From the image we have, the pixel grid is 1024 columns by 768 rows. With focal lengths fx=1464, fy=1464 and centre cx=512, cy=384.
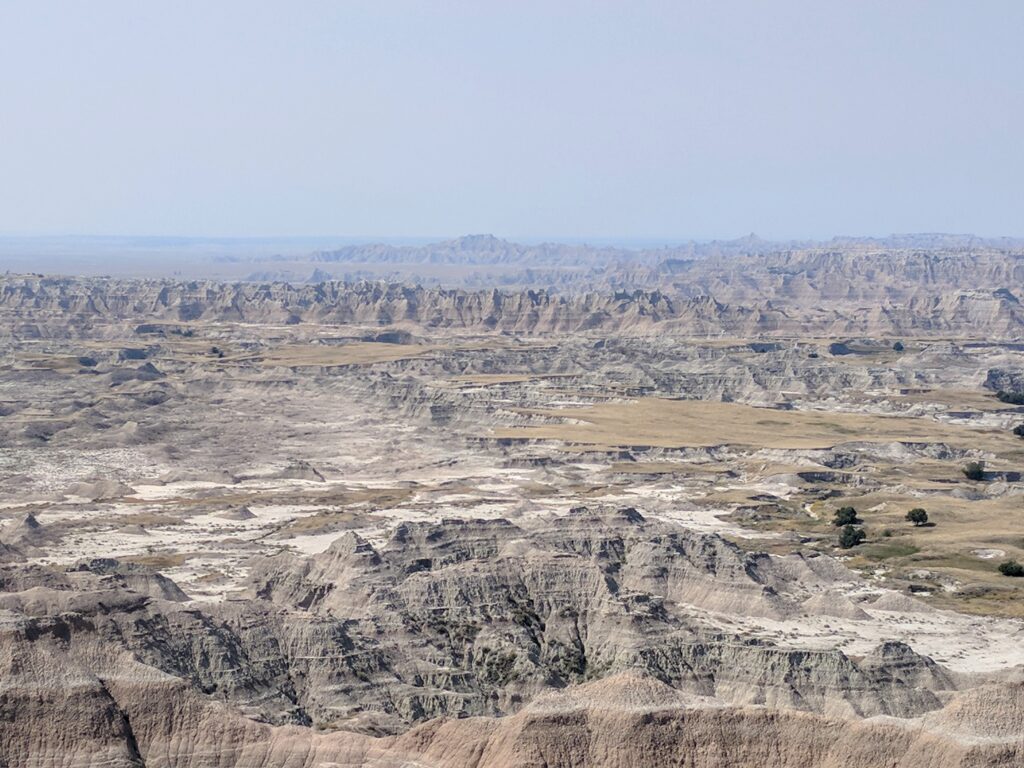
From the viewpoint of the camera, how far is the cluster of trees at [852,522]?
10231 cm

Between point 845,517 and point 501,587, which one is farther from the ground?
point 501,587

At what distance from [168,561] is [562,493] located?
141 feet

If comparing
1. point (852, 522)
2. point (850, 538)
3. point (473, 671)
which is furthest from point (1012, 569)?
point (473, 671)

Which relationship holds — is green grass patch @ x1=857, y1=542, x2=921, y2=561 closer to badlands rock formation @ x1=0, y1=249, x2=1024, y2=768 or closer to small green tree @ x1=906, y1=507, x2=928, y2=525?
badlands rock formation @ x1=0, y1=249, x2=1024, y2=768

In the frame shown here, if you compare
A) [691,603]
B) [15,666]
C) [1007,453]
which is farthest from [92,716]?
[1007,453]

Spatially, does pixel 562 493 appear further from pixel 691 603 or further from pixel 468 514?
pixel 691 603

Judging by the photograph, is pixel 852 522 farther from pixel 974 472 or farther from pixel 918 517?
pixel 974 472

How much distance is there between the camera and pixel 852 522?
11081 cm

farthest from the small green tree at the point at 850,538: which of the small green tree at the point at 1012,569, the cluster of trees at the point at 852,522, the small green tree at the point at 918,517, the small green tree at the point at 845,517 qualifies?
the small green tree at the point at 1012,569

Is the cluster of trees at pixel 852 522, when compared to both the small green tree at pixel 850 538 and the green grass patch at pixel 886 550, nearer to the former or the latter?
the small green tree at pixel 850 538

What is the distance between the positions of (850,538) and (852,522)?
8893 mm

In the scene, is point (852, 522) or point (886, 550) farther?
point (852, 522)

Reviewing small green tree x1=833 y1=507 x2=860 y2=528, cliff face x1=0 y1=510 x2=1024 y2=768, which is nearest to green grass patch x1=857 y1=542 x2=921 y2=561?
small green tree x1=833 y1=507 x2=860 y2=528

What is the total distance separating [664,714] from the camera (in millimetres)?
48344
